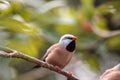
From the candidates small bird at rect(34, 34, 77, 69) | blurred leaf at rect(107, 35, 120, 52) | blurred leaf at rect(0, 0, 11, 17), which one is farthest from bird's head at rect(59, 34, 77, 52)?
blurred leaf at rect(107, 35, 120, 52)

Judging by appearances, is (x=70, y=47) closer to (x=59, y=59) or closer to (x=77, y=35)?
(x=59, y=59)

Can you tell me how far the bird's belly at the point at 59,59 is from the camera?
3642 millimetres

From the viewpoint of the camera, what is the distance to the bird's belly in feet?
11.9

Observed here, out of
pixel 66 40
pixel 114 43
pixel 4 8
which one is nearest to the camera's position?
pixel 4 8

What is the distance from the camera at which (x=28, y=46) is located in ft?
14.4

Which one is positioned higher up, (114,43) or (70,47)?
(114,43)

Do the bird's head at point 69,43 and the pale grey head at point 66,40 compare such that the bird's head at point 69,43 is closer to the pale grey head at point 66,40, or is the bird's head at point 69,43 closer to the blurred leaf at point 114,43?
the pale grey head at point 66,40

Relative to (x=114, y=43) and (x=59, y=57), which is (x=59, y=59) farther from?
(x=114, y=43)

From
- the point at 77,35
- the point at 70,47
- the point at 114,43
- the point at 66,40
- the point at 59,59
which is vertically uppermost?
the point at 114,43

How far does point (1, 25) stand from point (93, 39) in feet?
5.21

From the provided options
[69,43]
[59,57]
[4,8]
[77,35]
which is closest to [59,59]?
[59,57]

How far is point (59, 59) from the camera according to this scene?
372 centimetres

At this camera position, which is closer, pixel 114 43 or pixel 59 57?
pixel 59 57

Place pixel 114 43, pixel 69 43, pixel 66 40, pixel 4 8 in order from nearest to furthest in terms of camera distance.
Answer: pixel 4 8
pixel 69 43
pixel 66 40
pixel 114 43
